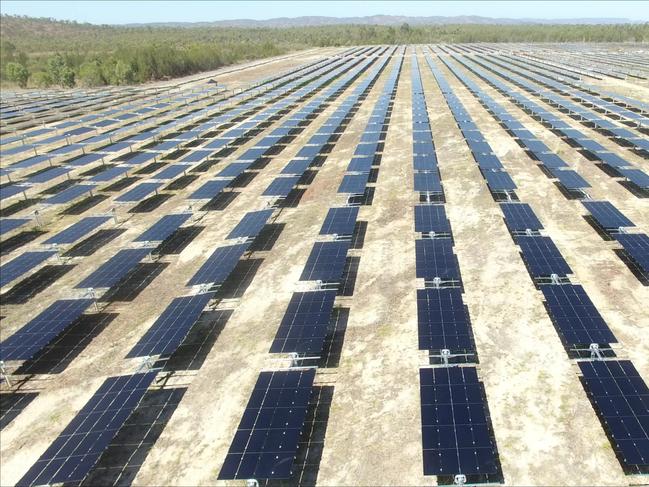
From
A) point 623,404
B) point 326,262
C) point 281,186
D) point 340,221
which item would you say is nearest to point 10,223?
point 281,186

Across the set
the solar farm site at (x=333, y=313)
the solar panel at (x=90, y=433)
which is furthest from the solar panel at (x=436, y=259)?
the solar panel at (x=90, y=433)

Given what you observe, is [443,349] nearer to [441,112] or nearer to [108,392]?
[108,392]

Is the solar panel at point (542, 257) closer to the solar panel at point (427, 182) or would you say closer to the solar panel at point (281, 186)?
the solar panel at point (427, 182)

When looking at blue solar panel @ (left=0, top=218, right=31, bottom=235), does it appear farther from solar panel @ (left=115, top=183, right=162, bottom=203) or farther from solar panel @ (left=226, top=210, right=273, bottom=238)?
solar panel @ (left=226, top=210, right=273, bottom=238)

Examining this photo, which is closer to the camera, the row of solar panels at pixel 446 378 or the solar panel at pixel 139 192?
the row of solar panels at pixel 446 378

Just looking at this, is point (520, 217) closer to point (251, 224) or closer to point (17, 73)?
point (251, 224)

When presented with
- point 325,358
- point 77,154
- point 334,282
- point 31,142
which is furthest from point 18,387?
point 31,142

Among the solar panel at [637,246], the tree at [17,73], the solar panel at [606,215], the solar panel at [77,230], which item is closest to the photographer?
the solar panel at [637,246]
